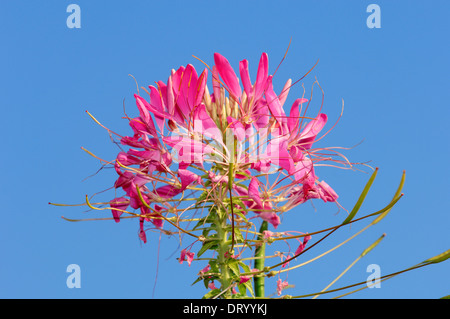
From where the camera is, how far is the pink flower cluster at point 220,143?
3.23 m

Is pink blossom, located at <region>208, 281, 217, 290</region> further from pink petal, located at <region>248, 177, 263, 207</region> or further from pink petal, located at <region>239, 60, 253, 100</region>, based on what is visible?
pink petal, located at <region>239, 60, 253, 100</region>

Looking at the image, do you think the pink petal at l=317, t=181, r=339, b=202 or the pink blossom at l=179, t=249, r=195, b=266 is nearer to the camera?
the pink blossom at l=179, t=249, r=195, b=266

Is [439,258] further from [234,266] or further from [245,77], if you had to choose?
[245,77]

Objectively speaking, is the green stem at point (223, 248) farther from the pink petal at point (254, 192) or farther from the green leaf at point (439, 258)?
the green leaf at point (439, 258)

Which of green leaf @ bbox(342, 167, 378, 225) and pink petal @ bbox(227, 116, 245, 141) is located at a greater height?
pink petal @ bbox(227, 116, 245, 141)

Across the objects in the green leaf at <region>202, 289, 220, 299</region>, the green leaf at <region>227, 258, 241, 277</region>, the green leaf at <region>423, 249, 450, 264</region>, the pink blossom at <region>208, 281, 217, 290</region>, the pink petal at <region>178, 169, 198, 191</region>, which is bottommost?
the green leaf at <region>202, 289, 220, 299</region>

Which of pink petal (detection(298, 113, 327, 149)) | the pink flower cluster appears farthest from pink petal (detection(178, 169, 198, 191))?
pink petal (detection(298, 113, 327, 149))

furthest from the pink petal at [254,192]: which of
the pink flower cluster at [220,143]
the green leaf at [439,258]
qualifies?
the green leaf at [439,258]

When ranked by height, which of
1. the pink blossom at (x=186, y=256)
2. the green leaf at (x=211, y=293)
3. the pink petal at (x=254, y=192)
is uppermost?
the pink petal at (x=254, y=192)

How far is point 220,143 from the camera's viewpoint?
3.31 metres

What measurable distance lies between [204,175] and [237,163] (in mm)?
237

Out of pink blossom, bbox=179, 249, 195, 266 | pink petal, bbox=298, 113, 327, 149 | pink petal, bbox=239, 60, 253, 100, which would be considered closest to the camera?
pink blossom, bbox=179, 249, 195, 266

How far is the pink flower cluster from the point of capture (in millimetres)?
3226
